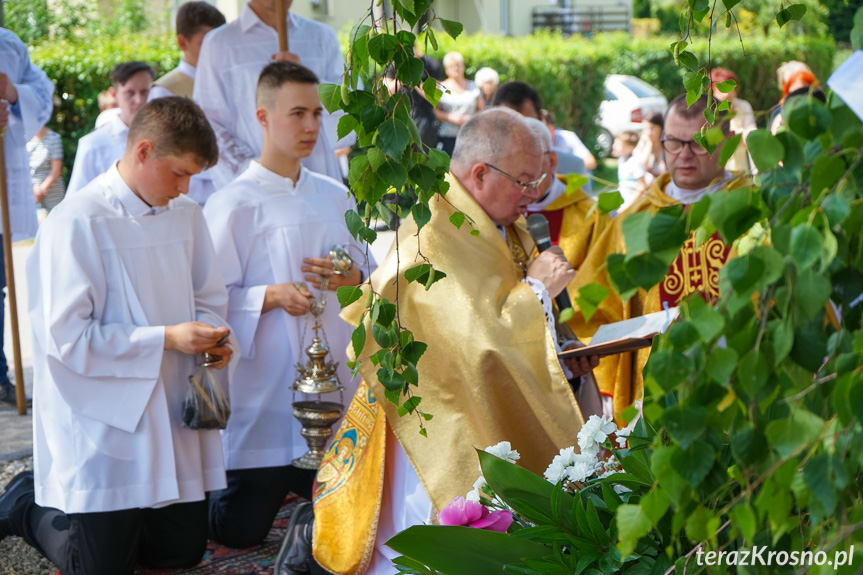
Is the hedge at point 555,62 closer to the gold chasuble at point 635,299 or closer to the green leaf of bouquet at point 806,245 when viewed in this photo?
the gold chasuble at point 635,299

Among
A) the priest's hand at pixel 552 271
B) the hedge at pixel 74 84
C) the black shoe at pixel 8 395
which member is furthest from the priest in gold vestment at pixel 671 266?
the hedge at pixel 74 84

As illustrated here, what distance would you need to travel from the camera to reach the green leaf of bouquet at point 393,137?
1.44m

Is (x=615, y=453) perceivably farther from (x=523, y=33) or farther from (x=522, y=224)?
(x=523, y=33)

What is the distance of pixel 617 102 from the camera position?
18.7 metres

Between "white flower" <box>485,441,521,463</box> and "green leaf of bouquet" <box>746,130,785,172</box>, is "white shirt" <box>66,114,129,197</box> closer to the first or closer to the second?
"white flower" <box>485,441,521,463</box>

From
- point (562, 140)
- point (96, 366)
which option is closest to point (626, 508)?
point (96, 366)

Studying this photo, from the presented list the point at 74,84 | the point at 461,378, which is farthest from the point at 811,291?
the point at 74,84

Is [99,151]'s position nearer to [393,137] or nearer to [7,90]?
[7,90]

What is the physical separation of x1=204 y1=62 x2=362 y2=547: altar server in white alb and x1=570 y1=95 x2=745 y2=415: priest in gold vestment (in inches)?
39.4

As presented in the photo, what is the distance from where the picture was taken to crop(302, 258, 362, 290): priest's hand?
13.0 feet

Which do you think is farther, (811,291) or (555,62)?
(555,62)

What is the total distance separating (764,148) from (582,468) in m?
1.24

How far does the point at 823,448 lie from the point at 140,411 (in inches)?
112

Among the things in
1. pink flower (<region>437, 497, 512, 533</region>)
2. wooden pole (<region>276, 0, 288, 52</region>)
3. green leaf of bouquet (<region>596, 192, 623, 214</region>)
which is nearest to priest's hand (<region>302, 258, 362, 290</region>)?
wooden pole (<region>276, 0, 288, 52</region>)
